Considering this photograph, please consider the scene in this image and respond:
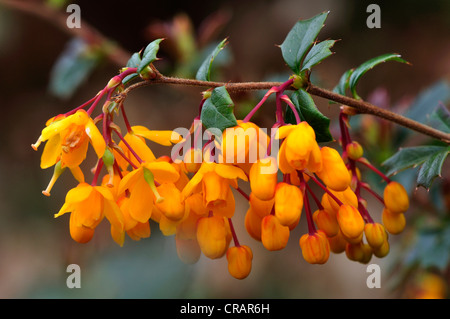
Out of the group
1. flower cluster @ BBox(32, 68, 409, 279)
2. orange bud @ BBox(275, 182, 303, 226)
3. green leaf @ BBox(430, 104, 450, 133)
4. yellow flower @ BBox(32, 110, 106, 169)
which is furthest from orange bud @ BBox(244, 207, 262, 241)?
green leaf @ BBox(430, 104, 450, 133)

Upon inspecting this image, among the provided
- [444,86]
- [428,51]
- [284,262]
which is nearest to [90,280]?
[284,262]

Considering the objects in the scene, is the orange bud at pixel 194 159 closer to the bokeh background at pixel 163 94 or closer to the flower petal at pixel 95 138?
the flower petal at pixel 95 138

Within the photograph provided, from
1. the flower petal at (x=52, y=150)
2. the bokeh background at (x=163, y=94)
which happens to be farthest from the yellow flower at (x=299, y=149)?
the bokeh background at (x=163, y=94)

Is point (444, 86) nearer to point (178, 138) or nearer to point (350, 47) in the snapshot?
point (178, 138)

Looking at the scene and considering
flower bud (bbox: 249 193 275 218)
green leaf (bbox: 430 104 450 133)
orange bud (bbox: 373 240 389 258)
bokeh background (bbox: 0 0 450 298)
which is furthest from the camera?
bokeh background (bbox: 0 0 450 298)

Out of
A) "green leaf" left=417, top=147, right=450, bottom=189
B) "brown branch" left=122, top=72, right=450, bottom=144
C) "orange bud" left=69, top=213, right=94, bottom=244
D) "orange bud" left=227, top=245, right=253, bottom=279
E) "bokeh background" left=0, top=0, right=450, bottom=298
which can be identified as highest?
"bokeh background" left=0, top=0, right=450, bottom=298

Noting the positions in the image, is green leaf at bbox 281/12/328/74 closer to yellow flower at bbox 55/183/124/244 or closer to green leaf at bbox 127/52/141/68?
green leaf at bbox 127/52/141/68
